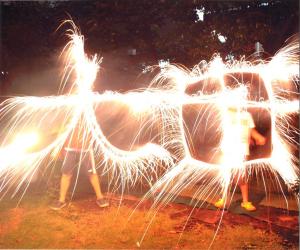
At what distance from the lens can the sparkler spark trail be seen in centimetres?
580

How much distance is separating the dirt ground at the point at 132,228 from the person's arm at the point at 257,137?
116 cm

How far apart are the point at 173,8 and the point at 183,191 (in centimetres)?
311

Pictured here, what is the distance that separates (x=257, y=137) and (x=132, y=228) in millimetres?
2277

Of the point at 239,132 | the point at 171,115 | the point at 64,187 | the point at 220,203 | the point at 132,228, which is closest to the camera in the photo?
the point at 132,228

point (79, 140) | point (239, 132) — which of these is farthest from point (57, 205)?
point (239, 132)

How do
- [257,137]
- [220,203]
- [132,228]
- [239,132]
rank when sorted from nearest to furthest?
[132,228] → [239,132] → [220,203] → [257,137]

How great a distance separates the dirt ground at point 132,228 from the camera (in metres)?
4.85

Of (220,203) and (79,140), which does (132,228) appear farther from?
(79,140)

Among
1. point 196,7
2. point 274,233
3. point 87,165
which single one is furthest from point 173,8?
point 274,233

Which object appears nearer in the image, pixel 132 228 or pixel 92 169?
pixel 132 228

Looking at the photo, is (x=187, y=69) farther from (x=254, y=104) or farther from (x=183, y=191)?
(x=183, y=191)

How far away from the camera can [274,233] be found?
16.4ft

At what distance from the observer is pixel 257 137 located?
5.96 metres

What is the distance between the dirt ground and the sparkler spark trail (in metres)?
0.60
